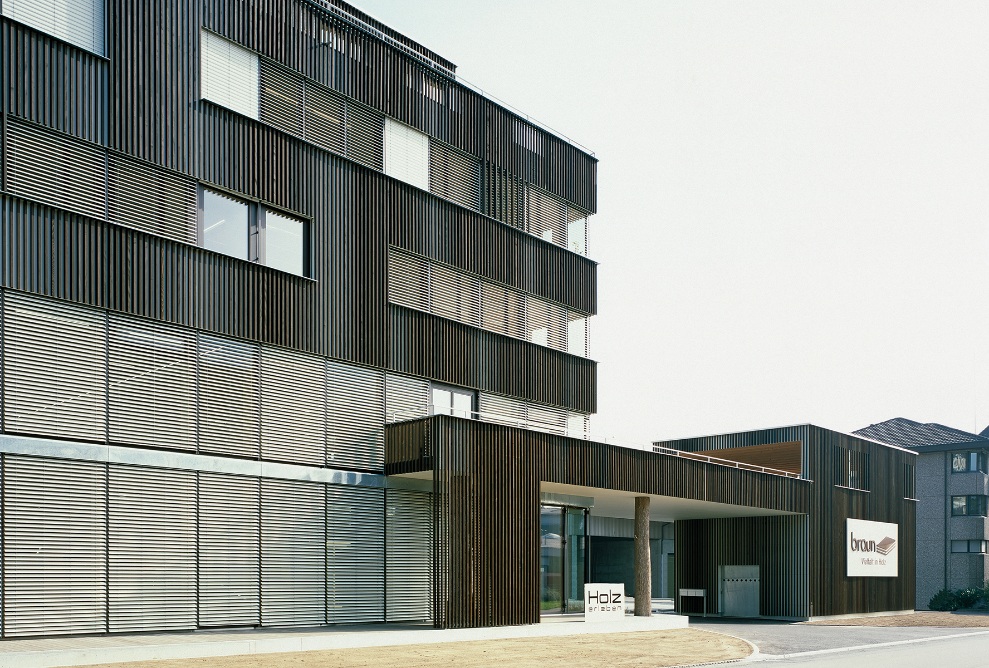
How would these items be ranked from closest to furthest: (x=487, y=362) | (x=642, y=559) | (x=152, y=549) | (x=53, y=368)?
1. (x=53, y=368)
2. (x=152, y=549)
3. (x=487, y=362)
4. (x=642, y=559)

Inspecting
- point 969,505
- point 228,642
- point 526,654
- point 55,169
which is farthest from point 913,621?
point 55,169

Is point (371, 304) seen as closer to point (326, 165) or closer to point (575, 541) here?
point (326, 165)

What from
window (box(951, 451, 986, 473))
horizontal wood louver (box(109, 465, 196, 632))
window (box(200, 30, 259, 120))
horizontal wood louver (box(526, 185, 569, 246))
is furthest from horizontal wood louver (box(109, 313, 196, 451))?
window (box(951, 451, 986, 473))

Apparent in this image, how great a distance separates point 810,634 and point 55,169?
25.7 meters

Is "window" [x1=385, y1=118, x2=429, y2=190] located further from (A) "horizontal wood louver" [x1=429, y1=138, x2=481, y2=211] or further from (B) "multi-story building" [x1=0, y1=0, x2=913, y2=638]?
(A) "horizontal wood louver" [x1=429, y1=138, x2=481, y2=211]

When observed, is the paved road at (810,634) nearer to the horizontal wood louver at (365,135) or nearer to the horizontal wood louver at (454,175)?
the horizontal wood louver at (454,175)

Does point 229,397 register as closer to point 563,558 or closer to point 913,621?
point 563,558

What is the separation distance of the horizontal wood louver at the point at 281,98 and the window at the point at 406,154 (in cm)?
304

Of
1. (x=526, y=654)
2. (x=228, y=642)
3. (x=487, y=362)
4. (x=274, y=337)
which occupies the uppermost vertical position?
(x=274, y=337)

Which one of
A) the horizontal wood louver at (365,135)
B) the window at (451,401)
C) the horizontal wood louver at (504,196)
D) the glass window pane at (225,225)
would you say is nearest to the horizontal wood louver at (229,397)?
the glass window pane at (225,225)

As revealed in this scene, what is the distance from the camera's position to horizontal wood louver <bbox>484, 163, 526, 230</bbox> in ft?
A: 102

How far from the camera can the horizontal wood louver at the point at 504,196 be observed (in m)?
31.1

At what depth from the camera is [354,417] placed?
84.5 feet

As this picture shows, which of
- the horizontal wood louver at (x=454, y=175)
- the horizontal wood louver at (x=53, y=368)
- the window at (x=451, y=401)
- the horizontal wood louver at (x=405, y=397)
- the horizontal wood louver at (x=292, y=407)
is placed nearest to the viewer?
the horizontal wood louver at (x=53, y=368)
